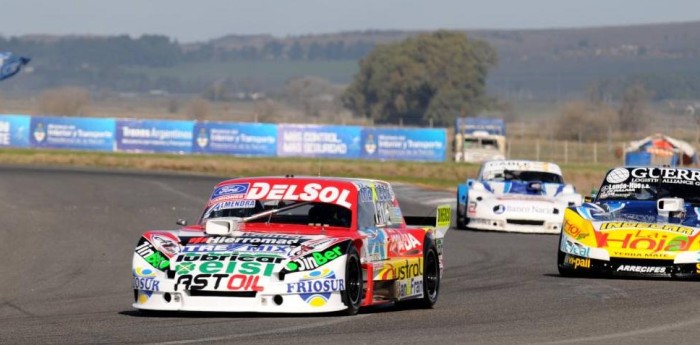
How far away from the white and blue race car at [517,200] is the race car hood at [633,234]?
27.7 ft

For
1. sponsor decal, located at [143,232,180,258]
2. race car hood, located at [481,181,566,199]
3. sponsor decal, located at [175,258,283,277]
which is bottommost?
race car hood, located at [481,181,566,199]

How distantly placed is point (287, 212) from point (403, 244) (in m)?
1.05

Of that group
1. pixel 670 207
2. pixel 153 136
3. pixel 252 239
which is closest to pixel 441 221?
pixel 252 239

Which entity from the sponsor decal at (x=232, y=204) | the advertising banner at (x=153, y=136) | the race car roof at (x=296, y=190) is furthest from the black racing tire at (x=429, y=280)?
the advertising banner at (x=153, y=136)

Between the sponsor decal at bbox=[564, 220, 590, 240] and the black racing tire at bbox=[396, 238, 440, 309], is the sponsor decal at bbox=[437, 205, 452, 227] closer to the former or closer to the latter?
the black racing tire at bbox=[396, 238, 440, 309]

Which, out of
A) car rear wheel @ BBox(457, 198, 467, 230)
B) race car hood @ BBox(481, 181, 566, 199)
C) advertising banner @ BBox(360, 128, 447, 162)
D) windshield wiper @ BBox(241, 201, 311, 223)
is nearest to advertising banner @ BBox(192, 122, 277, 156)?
advertising banner @ BBox(360, 128, 447, 162)

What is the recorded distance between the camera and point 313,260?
36.1 ft

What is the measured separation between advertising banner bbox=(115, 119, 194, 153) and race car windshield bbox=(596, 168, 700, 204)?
42954mm

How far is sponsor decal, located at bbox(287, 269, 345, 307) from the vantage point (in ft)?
35.9

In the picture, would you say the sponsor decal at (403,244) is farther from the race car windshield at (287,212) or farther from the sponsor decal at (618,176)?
the sponsor decal at (618,176)

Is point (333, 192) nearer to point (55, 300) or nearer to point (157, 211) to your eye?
point (55, 300)

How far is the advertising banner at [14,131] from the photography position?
59.7 m

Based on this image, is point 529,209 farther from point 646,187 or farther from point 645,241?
point 645,241

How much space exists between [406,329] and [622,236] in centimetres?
575
